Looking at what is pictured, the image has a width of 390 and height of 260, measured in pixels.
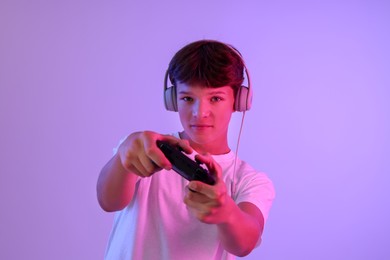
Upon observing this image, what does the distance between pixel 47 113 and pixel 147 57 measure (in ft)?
1.62

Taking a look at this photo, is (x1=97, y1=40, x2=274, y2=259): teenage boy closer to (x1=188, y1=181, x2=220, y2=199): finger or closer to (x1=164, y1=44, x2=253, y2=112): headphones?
(x1=164, y1=44, x2=253, y2=112): headphones

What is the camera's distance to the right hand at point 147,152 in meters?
0.63

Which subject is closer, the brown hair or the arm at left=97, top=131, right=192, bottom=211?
the arm at left=97, top=131, right=192, bottom=211

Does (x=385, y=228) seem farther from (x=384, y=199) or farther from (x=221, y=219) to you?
(x=221, y=219)

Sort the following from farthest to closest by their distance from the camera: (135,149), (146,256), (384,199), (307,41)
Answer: (384,199), (307,41), (146,256), (135,149)

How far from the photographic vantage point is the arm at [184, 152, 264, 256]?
0.61m

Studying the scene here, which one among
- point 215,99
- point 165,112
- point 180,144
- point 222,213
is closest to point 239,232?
point 222,213

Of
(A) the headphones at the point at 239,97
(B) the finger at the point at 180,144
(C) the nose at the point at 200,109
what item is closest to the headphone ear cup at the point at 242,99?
(A) the headphones at the point at 239,97

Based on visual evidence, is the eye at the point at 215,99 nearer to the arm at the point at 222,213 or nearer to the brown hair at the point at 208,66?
the brown hair at the point at 208,66

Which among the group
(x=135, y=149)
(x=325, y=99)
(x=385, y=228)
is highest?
(x=325, y=99)

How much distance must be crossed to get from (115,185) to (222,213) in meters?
0.27

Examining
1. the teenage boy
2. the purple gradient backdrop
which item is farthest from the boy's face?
the purple gradient backdrop

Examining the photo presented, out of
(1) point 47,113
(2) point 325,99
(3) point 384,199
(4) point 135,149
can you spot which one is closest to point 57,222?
(1) point 47,113

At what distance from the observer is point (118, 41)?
172 cm
